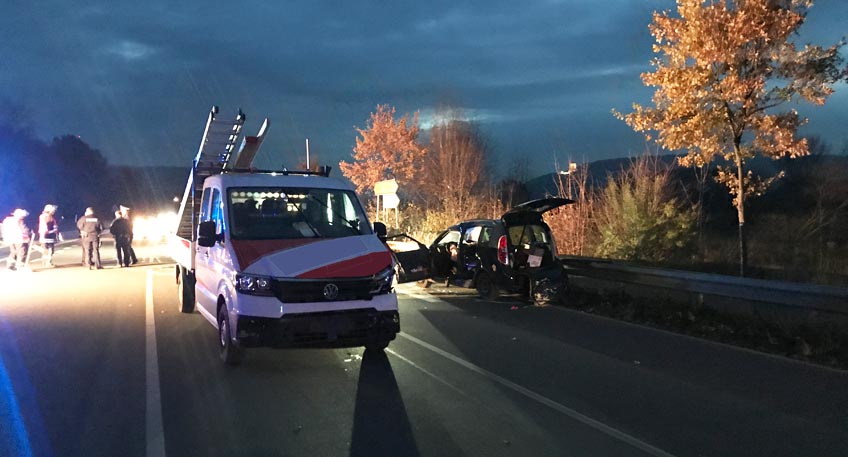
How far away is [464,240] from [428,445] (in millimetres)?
8713

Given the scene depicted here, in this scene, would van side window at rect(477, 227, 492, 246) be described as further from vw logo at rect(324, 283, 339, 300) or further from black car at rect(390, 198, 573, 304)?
vw logo at rect(324, 283, 339, 300)

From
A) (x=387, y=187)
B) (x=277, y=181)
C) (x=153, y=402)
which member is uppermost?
(x=387, y=187)

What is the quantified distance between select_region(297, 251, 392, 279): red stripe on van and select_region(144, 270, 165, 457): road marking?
182cm

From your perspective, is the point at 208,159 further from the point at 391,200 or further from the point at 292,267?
the point at 391,200

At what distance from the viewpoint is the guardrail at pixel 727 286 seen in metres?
7.94

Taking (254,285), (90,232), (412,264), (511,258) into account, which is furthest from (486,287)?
(90,232)

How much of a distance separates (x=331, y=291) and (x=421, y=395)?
1521 millimetres

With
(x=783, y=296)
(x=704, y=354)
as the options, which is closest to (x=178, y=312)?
(x=704, y=354)

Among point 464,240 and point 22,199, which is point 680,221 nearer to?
point 464,240

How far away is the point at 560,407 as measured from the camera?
5.85m

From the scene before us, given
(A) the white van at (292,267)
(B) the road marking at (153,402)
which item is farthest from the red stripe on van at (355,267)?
(B) the road marking at (153,402)

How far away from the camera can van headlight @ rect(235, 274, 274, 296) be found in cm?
678

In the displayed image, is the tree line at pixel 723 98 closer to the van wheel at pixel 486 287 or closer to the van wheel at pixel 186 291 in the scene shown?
the van wheel at pixel 486 287

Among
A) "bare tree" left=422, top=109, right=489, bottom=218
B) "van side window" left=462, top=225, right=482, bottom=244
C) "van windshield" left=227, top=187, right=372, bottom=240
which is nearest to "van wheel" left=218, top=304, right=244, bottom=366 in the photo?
"van windshield" left=227, top=187, right=372, bottom=240
